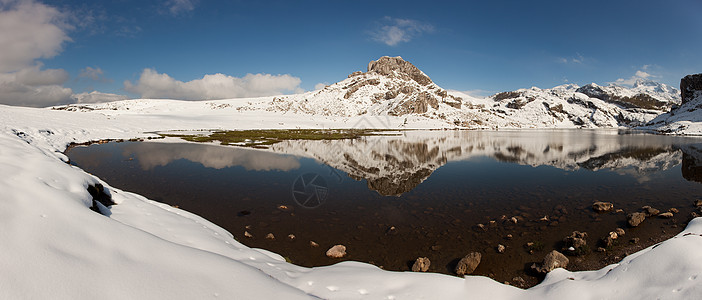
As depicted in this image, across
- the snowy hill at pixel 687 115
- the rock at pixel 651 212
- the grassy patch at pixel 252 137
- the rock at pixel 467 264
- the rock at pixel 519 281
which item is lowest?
the rock at pixel 519 281

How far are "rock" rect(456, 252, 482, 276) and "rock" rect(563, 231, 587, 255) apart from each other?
417cm

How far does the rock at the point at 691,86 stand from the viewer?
467ft

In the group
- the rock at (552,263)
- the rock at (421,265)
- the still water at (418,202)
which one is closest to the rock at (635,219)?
the still water at (418,202)

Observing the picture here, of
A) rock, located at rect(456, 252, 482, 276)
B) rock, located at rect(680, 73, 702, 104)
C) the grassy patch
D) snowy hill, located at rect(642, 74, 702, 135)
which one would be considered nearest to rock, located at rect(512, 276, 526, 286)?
rock, located at rect(456, 252, 482, 276)

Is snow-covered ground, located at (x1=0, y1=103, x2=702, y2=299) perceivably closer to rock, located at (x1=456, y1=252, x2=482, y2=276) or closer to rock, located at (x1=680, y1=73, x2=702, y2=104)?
rock, located at (x1=456, y1=252, x2=482, y2=276)

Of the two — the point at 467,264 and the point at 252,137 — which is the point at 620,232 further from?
the point at 252,137

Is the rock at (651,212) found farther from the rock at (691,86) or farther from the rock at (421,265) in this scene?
the rock at (691,86)

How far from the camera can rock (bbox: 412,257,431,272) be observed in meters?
9.70

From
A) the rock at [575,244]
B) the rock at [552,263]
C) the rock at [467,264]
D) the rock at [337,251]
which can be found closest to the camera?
the rock at [552,263]

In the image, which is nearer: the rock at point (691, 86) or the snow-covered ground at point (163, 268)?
the snow-covered ground at point (163, 268)

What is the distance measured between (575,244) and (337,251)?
Result: 32.2 ft

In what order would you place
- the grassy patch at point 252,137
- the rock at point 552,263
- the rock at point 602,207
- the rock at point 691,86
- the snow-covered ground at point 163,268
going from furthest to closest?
the rock at point 691,86 < the grassy patch at point 252,137 < the rock at point 602,207 < the rock at point 552,263 < the snow-covered ground at point 163,268

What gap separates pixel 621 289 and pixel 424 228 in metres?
7.41

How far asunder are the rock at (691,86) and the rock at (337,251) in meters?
222
